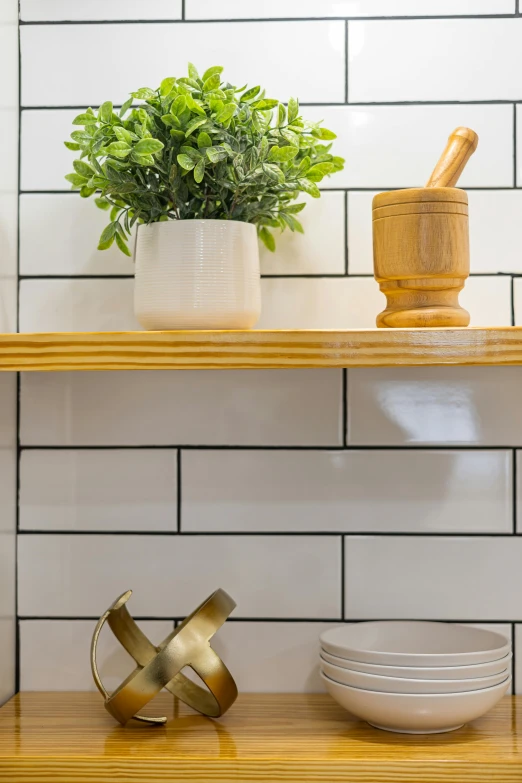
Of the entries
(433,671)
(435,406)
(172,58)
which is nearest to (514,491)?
(435,406)

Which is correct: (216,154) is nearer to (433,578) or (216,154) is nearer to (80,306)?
(80,306)

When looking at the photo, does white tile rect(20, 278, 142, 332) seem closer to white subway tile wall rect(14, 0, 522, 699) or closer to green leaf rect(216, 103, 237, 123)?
white subway tile wall rect(14, 0, 522, 699)

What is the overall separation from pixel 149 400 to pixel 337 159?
39cm

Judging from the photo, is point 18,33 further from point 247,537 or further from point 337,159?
point 247,537

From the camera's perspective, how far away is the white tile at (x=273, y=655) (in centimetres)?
102

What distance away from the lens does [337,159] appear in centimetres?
93

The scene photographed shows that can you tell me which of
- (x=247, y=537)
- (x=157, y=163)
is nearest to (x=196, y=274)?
(x=157, y=163)

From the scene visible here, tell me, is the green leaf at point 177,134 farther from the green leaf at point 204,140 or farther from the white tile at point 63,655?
the white tile at point 63,655

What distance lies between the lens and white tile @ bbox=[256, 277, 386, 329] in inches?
40.2

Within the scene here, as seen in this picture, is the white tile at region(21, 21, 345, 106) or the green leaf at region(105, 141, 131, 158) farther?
the white tile at region(21, 21, 345, 106)

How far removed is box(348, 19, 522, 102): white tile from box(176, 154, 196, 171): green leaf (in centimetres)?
32

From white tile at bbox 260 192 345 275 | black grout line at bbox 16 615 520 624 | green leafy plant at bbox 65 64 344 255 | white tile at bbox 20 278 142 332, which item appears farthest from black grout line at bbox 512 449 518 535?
white tile at bbox 20 278 142 332

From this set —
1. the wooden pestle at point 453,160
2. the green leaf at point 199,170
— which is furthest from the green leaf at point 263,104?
the wooden pestle at point 453,160

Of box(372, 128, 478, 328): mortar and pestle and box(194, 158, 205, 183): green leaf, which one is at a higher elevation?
box(194, 158, 205, 183): green leaf
